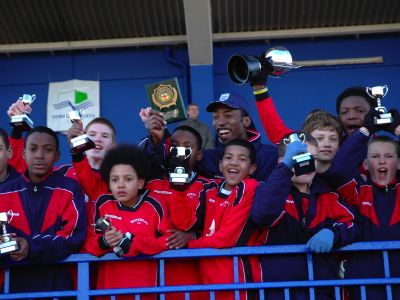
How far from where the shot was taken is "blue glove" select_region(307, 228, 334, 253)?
338cm

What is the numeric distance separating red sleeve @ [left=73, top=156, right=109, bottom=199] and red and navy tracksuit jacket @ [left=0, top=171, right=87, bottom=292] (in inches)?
3.3

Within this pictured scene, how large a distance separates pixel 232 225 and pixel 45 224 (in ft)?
3.63

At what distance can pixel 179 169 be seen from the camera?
346 centimetres

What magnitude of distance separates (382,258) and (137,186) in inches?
58.5

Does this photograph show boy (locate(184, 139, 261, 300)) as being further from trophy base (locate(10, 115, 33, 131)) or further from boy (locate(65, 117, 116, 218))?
trophy base (locate(10, 115, 33, 131))

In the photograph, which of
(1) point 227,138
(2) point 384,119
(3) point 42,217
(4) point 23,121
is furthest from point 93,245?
(2) point 384,119

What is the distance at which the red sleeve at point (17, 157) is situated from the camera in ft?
15.1

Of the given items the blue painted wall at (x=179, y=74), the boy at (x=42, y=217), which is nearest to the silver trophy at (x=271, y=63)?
the boy at (x=42, y=217)

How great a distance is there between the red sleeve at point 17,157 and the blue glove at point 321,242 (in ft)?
7.13

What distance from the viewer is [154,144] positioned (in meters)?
4.29

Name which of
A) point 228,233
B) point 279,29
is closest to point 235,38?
point 279,29

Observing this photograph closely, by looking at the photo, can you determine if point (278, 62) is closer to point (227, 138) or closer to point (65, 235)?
point (227, 138)

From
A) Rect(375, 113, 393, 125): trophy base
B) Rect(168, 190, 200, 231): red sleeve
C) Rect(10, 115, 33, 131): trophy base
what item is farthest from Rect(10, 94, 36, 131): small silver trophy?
Rect(375, 113, 393, 125): trophy base

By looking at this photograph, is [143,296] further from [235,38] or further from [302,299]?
[235,38]
